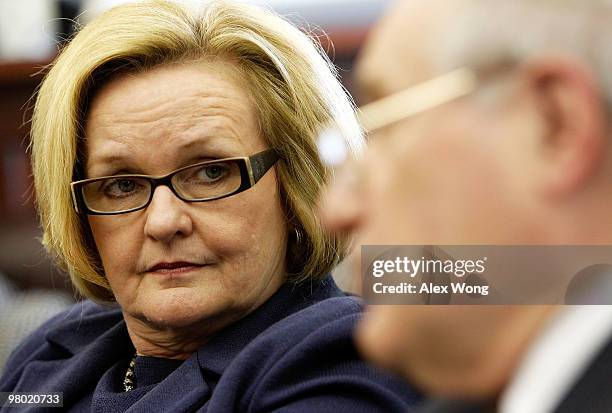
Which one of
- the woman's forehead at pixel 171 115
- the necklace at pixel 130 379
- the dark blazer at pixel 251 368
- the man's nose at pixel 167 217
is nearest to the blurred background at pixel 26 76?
the dark blazer at pixel 251 368

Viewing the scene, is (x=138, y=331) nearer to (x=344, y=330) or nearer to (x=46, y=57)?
(x=344, y=330)

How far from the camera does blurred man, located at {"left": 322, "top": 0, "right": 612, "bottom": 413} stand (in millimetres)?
664

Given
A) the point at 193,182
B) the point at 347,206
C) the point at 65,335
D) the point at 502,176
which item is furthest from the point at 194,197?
the point at 502,176

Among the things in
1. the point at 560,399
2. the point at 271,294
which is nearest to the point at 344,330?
the point at 271,294

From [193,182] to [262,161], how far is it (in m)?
0.11

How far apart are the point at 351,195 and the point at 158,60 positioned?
69 centimetres

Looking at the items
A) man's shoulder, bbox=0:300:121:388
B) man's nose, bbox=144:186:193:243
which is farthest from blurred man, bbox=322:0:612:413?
man's shoulder, bbox=0:300:121:388

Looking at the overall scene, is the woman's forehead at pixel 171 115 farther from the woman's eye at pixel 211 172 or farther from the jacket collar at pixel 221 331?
the jacket collar at pixel 221 331

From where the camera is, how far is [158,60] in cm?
143

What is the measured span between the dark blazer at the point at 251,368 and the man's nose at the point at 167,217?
0.58 ft

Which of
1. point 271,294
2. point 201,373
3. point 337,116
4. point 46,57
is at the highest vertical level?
point 46,57

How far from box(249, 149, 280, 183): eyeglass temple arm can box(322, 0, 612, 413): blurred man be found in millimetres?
603

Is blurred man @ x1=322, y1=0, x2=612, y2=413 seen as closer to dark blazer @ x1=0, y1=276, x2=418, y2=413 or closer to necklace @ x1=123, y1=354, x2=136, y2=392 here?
dark blazer @ x1=0, y1=276, x2=418, y2=413

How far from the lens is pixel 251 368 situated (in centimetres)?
125
